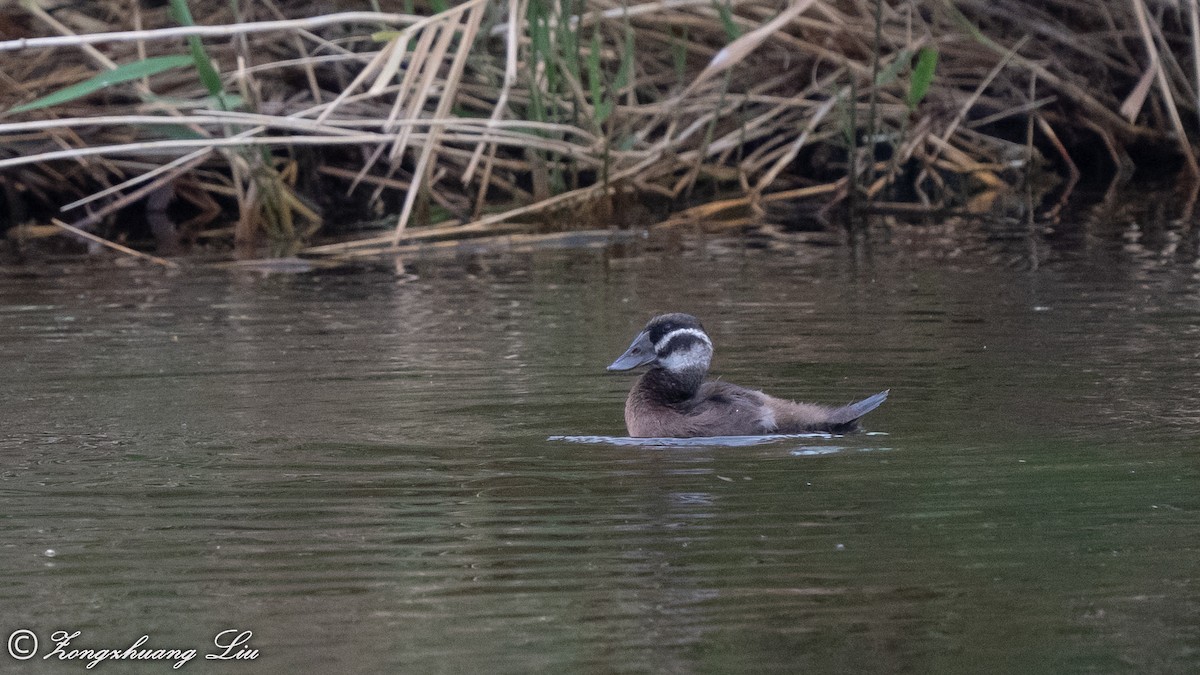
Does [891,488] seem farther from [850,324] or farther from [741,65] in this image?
[741,65]

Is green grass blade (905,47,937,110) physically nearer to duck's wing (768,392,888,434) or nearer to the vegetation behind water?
the vegetation behind water

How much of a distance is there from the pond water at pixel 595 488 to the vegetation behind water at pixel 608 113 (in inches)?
114

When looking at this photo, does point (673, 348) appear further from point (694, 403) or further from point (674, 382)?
point (694, 403)

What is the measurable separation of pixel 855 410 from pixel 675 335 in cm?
70

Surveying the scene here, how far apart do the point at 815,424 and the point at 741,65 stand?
26.1 ft

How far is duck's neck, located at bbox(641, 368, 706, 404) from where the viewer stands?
5.94 metres

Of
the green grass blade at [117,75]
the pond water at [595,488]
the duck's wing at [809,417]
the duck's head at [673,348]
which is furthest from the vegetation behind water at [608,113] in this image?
the duck's wing at [809,417]

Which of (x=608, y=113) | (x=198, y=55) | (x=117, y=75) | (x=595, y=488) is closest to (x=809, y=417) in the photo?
(x=595, y=488)

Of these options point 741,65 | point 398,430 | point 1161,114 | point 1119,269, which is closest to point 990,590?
point 398,430

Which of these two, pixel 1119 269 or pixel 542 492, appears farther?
pixel 1119 269

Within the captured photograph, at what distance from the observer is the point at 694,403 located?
580cm

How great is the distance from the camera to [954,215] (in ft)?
41.4

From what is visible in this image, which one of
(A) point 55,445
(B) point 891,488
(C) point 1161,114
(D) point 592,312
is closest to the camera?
(B) point 891,488

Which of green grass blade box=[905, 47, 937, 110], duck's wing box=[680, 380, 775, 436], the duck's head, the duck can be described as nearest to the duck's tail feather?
the duck
